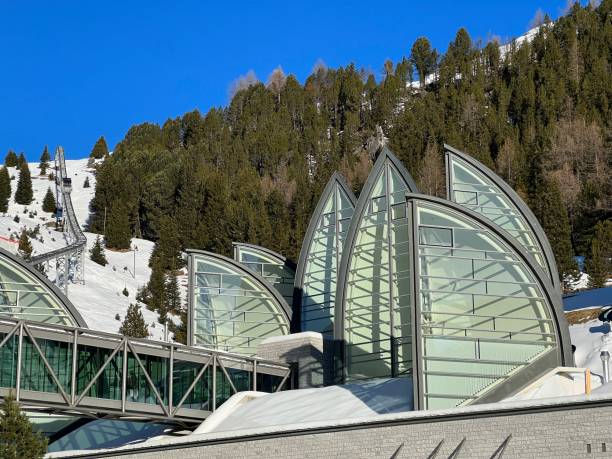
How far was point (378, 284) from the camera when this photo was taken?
40.6m

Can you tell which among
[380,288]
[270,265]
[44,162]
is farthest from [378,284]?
[44,162]

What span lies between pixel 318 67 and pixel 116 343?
4757 inches

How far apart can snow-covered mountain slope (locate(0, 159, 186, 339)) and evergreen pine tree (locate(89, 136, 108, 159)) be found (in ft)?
80.3

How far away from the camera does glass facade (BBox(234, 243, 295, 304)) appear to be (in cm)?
4988

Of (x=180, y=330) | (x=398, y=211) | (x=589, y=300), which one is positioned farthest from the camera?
(x=180, y=330)

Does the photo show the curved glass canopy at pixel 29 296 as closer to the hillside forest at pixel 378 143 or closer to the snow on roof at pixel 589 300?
the snow on roof at pixel 589 300

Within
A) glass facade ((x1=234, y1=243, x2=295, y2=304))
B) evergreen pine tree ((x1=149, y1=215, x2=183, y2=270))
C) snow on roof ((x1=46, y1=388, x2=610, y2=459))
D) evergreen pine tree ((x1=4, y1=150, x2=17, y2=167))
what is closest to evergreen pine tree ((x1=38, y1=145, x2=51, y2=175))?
evergreen pine tree ((x1=4, y1=150, x2=17, y2=167))

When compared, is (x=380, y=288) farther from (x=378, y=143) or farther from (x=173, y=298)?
(x=378, y=143)

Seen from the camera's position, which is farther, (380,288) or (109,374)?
(380,288)

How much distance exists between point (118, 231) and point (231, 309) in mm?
48924

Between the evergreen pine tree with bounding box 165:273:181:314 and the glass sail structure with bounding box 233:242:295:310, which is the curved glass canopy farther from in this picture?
the evergreen pine tree with bounding box 165:273:181:314

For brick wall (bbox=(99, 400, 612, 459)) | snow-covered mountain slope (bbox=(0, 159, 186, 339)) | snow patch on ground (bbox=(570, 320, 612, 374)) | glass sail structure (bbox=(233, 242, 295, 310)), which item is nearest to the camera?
brick wall (bbox=(99, 400, 612, 459))

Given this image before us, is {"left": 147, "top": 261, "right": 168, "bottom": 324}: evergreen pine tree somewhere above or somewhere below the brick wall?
above

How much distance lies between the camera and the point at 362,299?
133 ft
